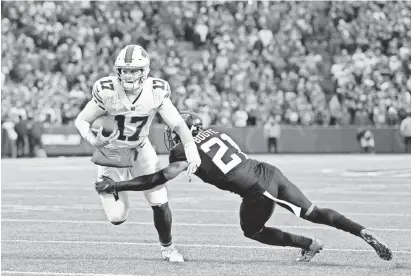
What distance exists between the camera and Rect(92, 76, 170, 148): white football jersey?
7.04 m

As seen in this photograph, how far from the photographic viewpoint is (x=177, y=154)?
6.98 meters

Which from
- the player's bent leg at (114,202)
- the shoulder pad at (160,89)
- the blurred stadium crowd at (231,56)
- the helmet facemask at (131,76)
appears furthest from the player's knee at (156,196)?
the blurred stadium crowd at (231,56)

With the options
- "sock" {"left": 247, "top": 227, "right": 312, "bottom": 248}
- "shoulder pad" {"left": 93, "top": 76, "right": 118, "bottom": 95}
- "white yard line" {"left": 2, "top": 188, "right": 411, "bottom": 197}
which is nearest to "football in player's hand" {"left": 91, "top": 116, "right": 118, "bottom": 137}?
"shoulder pad" {"left": 93, "top": 76, "right": 118, "bottom": 95}

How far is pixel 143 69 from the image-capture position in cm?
696

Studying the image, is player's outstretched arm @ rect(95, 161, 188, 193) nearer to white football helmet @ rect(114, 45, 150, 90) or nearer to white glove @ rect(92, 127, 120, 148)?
white glove @ rect(92, 127, 120, 148)

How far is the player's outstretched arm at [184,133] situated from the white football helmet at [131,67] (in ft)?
0.89

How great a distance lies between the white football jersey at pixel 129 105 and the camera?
7.04 m

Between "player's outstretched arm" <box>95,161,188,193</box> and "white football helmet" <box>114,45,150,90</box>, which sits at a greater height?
"white football helmet" <box>114,45,150,90</box>

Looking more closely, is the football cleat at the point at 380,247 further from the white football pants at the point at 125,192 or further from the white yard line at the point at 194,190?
the white yard line at the point at 194,190

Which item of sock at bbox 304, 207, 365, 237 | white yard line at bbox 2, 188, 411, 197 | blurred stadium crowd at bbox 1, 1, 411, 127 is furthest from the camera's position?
blurred stadium crowd at bbox 1, 1, 411, 127

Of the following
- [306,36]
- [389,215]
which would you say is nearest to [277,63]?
[306,36]

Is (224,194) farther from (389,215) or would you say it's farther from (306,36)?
(306,36)

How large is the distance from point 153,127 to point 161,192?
1793 cm

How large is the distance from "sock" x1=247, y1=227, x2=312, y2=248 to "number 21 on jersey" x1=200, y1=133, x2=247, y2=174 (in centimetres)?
59
